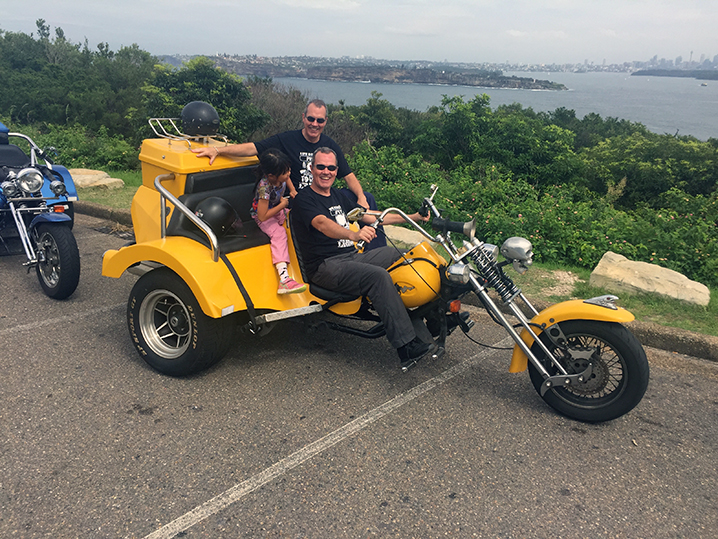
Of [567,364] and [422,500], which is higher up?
[567,364]

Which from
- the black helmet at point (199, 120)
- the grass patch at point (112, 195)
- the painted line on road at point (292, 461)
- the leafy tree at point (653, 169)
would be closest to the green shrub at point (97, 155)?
the grass patch at point (112, 195)

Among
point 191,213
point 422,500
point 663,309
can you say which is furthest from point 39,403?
point 663,309

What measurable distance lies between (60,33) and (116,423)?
7014cm

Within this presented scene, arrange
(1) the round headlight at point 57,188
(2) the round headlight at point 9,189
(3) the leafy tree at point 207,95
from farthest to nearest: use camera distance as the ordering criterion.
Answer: (3) the leafy tree at point 207,95 → (1) the round headlight at point 57,188 → (2) the round headlight at point 9,189

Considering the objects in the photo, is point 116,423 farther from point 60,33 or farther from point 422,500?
point 60,33

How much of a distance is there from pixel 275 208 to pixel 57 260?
7.97ft

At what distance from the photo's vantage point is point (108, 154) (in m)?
12.4

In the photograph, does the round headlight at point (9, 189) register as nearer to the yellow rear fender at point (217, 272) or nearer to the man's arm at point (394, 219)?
the yellow rear fender at point (217, 272)

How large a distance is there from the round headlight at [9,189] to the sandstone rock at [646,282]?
5.68m

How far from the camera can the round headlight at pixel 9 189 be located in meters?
5.30

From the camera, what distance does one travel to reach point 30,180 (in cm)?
539

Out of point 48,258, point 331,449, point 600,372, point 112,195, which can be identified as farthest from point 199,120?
point 112,195

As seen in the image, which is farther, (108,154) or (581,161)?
(581,161)

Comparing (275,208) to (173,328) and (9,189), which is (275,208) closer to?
(173,328)
